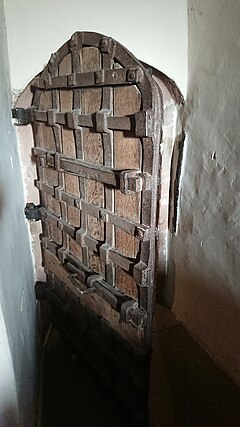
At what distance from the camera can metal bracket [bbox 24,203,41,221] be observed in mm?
1296

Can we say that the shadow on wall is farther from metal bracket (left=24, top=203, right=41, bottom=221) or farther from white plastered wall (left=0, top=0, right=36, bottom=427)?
metal bracket (left=24, top=203, right=41, bottom=221)

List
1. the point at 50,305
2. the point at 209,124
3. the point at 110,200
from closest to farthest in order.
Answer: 1. the point at 110,200
2. the point at 209,124
3. the point at 50,305

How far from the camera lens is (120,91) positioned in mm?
871

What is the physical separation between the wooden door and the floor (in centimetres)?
12

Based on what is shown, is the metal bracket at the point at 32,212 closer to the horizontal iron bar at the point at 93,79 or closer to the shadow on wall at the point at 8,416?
the horizontal iron bar at the point at 93,79

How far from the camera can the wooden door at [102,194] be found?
86cm

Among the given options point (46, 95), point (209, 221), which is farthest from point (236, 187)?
point (46, 95)

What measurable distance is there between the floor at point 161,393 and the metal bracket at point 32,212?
593mm

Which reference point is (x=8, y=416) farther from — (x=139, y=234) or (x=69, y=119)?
(x=69, y=119)

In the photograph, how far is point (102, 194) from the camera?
1001 millimetres

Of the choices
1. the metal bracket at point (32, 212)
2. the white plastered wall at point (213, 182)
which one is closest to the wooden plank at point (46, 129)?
the metal bracket at point (32, 212)

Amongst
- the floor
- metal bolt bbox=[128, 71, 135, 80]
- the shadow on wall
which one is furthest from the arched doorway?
the shadow on wall

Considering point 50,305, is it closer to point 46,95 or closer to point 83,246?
point 83,246

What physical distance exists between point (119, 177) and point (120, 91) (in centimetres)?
22
